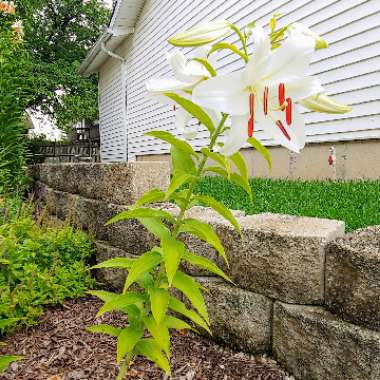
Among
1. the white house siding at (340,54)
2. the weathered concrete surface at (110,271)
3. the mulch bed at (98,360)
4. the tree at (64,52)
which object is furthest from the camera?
the tree at (64,52)

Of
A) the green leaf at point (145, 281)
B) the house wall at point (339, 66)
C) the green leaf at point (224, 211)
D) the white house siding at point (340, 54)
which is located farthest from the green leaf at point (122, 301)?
the white house siding at point (340, 54)

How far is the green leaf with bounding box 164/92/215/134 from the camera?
3.35 ft

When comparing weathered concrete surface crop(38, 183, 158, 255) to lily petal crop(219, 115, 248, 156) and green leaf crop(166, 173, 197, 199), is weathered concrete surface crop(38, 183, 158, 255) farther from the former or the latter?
lily petal crop(219, 115, 248, 156)

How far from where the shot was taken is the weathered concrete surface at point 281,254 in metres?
1.94

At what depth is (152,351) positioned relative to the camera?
1.55 metres

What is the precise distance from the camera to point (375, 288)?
1693mm

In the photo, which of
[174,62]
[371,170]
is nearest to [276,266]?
[174,62]

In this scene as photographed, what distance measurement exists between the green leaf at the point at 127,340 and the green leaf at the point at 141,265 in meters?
0.20

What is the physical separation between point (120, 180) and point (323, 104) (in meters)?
2.40

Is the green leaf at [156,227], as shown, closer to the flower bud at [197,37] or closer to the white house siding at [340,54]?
the flower bud at [197,37]

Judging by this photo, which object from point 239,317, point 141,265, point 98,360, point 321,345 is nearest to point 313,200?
point 239,317

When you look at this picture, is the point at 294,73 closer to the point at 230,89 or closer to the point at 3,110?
the point at 230,89

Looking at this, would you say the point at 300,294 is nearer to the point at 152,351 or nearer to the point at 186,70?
the point at 152,351

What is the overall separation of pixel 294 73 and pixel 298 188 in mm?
3378
